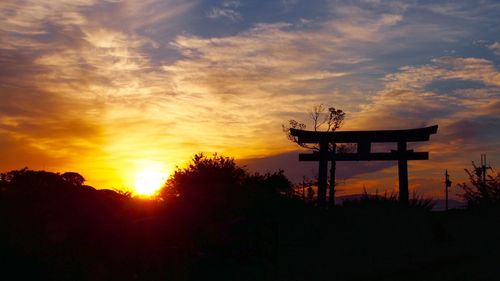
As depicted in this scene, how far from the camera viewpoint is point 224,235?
15602mm

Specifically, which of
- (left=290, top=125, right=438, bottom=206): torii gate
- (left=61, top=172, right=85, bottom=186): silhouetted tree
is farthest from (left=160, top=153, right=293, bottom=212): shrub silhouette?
(left=290, top=125, right=438, bottom=206): torii gate

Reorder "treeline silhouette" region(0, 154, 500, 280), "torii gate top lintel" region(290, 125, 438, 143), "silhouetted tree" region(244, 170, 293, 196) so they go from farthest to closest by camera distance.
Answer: "torii gate top lintel" region(290, 125, 438, 143), "silhouetted tree" region(244, 170, 293, 196), "treeline silhouette" region(0, 154, 500, 280)

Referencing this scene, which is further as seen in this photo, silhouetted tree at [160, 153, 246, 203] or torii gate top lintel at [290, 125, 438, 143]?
torii gate top lintel at [290, 125, 438, 143]

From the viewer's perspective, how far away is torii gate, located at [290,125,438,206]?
86.1ft

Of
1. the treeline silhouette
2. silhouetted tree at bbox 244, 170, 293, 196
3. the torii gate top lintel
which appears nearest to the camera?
the treeline silhouette

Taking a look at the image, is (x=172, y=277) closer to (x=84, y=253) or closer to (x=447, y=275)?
(x=84, y=253)

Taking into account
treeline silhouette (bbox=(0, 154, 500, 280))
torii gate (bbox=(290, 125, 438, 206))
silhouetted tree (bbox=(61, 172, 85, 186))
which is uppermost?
torii gate (bbox=(290, 125, 438, 206))

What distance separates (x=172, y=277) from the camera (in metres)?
14.2

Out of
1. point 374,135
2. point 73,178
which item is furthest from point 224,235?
point 374,135

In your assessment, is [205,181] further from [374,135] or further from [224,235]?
[374,135]

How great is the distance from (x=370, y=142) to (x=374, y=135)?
43 cm

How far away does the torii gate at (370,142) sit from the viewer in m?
26.2

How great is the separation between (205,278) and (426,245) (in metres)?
6.39

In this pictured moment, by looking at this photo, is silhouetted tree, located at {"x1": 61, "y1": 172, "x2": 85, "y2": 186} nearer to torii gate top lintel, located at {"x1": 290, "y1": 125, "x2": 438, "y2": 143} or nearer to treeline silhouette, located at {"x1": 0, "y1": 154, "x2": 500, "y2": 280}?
treeline silhouette, located at {"x1": 0, "y1": 154, "x2": 500, "y2": 280}
